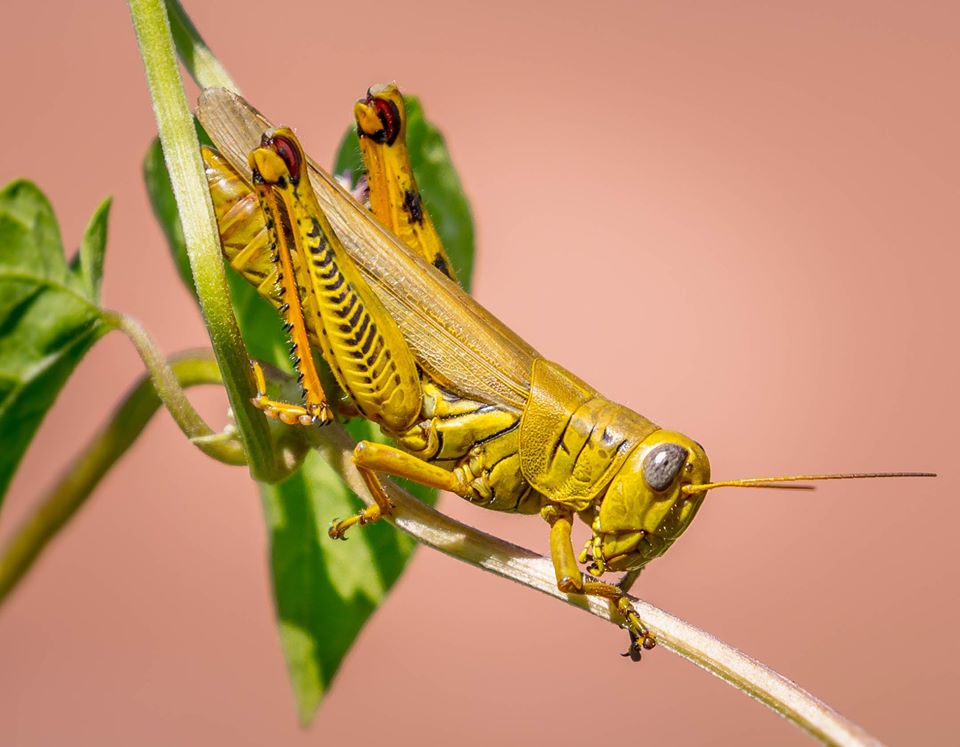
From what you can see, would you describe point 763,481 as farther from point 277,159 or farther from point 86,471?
point 86,471

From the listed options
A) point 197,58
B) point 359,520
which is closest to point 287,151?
point 197,58

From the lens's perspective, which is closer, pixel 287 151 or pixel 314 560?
pixel 287 151

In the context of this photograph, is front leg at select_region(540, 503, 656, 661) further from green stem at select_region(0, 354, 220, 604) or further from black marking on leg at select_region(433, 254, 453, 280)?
green stem at select_region(0, 354, 220, 604)

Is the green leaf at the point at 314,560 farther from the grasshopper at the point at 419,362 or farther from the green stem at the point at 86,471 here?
the green stem at the point at 86,471

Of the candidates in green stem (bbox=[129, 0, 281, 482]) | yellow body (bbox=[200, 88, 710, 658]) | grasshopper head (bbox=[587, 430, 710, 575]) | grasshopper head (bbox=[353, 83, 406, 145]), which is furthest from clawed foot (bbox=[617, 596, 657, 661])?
grasshopper head (bbox=[353, 83, 406, 145])

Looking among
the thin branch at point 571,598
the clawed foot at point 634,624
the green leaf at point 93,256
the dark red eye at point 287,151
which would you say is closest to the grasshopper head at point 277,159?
the dark red eye at point 287,151

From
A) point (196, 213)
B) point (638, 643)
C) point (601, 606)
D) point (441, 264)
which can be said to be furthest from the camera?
point (441, 264)
